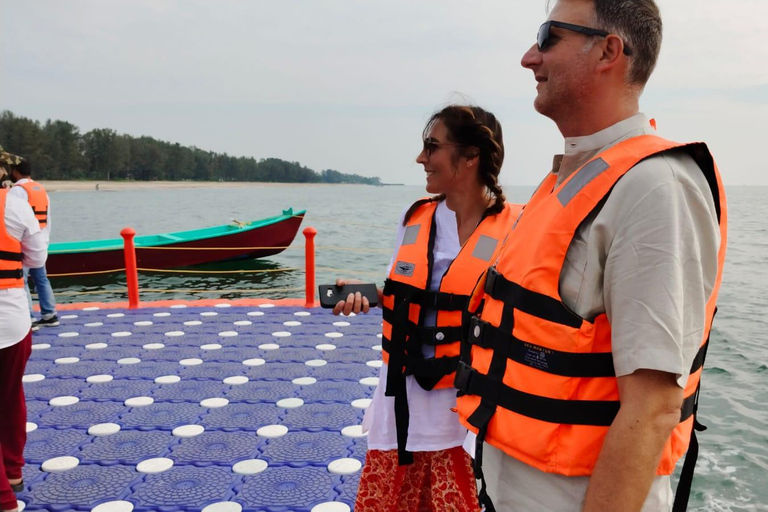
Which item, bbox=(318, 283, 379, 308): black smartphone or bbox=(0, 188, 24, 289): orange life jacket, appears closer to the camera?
bbox=(318, 283, 379, 308): black smartphone

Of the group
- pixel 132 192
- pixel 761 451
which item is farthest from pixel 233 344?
pixel 132 192

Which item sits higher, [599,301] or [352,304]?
[599,301]

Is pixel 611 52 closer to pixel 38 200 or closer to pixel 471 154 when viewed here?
pixel 471 154

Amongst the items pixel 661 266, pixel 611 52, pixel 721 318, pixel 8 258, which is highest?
pixel 611 52

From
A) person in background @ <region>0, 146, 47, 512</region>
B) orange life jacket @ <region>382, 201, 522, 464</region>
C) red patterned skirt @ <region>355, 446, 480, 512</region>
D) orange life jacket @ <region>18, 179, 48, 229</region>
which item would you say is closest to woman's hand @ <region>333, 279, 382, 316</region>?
orange life jacket @ <region>382, 201, 522, 464</region>

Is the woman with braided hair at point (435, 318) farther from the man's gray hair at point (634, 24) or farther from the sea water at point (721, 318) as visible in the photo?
the sea water at point (721, 318)

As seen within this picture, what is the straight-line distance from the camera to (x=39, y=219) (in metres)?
5.84

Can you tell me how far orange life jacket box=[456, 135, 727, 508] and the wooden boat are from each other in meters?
11.4

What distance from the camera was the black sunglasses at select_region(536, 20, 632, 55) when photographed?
1.11 m

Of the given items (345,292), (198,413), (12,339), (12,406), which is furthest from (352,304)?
(198,413)

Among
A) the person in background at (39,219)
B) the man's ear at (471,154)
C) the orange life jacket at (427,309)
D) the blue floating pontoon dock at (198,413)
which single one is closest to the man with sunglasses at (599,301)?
the orange life jacket at (427,309)

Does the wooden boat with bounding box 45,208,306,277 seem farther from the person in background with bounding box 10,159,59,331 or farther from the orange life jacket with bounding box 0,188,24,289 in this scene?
the orange life jacket with bounding box 0,188,24,289

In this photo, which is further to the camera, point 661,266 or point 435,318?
point 435,318

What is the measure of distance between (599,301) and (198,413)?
3358 mm
